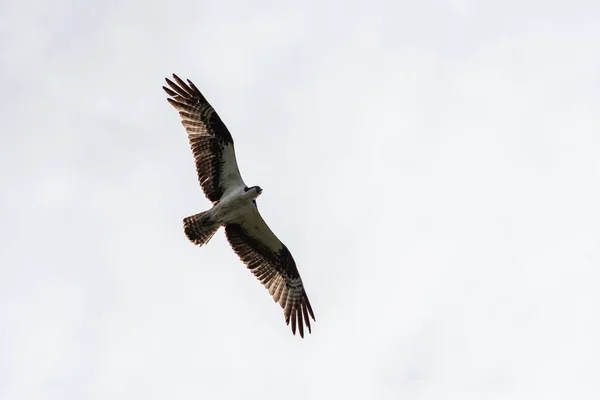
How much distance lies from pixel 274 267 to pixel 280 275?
0.25 meters

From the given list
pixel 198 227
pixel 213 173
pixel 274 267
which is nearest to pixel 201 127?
pixel 213 173

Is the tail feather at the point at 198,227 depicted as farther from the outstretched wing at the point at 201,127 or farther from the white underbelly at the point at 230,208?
the outstretched wing at the point at 201,127

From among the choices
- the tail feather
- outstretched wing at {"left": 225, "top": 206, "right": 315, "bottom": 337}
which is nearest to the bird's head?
the tail feather

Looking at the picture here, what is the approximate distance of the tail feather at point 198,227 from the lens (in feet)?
80.9

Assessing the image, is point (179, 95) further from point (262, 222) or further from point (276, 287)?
point (276, 287)

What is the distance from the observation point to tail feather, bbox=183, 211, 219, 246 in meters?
24.7

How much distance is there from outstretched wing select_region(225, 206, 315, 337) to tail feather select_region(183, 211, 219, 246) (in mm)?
959

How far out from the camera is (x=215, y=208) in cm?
2448

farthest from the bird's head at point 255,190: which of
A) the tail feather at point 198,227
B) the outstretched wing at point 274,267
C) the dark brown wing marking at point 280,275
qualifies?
the dark brown wing marking at point 280,275

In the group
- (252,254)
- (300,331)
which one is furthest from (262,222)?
(300,331)

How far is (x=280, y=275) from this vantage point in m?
26.4

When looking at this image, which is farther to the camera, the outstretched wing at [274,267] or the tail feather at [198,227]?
the outstretched wing at [274,267]

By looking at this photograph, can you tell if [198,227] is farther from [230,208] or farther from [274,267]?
[274,267]

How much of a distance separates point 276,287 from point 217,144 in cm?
415
